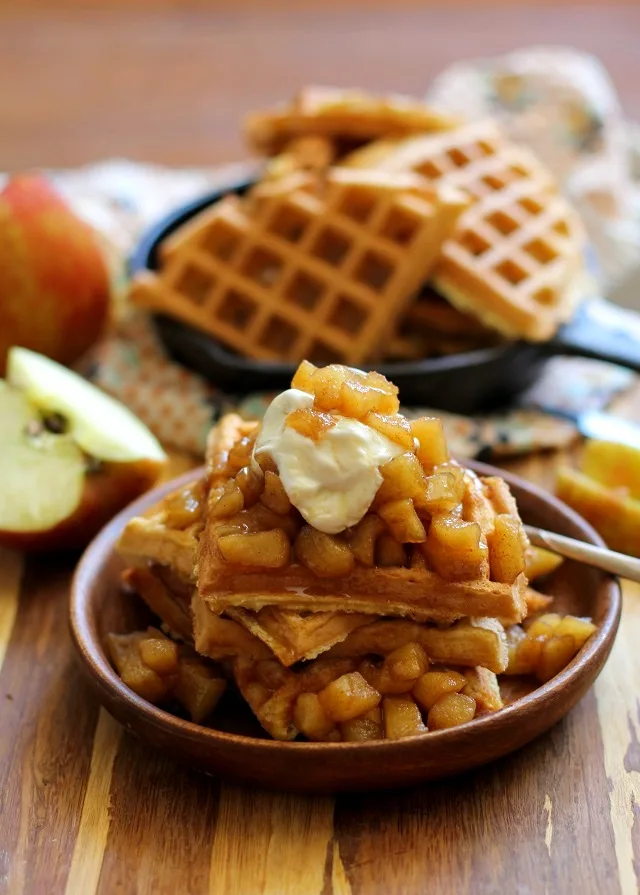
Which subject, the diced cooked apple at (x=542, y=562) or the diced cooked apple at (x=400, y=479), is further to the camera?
the diced cooked apple at (x=542, y=562)

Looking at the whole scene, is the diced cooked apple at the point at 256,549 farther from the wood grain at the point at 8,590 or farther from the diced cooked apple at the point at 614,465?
the diced cooked apple at the point at 614,465


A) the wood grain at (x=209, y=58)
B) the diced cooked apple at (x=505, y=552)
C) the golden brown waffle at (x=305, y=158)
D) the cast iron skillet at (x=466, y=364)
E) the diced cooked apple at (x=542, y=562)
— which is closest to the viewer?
the diced cooked apple at (x=505, y=552)

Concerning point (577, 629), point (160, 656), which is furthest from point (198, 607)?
point (577, 629)

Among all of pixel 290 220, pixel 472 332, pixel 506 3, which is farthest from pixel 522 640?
pixel 506 3

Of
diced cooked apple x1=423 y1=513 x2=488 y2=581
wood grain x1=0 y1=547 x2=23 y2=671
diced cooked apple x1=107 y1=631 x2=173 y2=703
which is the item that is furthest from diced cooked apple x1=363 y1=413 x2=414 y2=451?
wood grain x1=0 y1=547 x2=23 y2=671

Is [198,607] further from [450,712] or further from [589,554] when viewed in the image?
[589,554]

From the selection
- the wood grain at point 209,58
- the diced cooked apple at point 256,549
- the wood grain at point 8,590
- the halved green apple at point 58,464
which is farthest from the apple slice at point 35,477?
the wood grain at point 209,58

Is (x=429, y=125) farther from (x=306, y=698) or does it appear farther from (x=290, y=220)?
(x=306, y=698)
